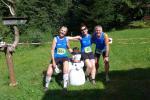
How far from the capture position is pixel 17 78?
1241cm

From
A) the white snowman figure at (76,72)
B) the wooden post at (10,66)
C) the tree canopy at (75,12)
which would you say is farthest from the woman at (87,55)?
the tree canopy at (75,12)

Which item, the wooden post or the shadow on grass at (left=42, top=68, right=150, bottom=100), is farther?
the wooden post

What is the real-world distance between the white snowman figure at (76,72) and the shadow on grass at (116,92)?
1.60ft

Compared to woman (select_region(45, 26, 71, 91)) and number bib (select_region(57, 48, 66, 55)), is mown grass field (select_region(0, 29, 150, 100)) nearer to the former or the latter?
woman (select_region(45, 26, 71, 91))

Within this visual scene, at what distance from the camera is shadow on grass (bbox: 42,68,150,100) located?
983 centimetres

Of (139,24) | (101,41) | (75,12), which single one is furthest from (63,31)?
(139,24)

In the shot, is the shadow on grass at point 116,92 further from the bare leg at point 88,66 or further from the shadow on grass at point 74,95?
the bare leg at point 88,66

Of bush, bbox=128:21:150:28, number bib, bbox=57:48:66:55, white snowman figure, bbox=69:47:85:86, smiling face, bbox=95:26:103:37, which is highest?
smiling face, bbox=95:26:103:37

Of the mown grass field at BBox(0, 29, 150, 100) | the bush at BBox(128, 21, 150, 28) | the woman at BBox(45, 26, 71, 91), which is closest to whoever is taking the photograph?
the mown grass field at BBox(0, 29, 150, 100)

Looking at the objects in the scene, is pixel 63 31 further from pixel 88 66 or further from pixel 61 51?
pixel 88 66

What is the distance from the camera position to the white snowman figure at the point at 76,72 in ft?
35.6

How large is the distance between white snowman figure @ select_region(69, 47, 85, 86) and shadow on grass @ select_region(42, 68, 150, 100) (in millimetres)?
488

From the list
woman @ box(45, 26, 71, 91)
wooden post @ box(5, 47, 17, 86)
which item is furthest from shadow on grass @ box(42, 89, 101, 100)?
wooden post @ box(5, 47, 17, 86)

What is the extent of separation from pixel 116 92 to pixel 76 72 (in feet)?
4.21
